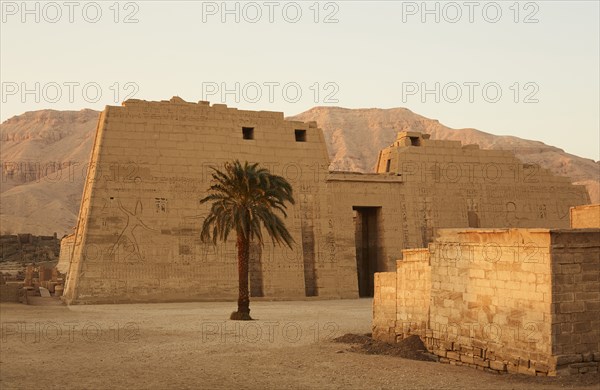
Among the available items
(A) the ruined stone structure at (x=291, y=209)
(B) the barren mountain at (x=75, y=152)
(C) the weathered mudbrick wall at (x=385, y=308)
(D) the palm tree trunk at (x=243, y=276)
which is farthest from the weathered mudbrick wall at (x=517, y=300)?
(B) the barren mountain at (x=75, y=152)

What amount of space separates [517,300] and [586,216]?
633cm

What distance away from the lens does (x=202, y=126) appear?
32375 millimetres

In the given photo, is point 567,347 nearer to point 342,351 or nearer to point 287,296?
point 342,351

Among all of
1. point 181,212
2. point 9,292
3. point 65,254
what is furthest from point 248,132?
point 65,254

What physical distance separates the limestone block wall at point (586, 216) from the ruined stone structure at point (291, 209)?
16.5 meters

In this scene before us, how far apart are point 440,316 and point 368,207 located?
21763mm

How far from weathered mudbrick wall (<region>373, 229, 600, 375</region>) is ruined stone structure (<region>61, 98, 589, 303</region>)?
59.3 ft

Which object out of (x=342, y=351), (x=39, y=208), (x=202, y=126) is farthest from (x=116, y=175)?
(x=39, y=208)

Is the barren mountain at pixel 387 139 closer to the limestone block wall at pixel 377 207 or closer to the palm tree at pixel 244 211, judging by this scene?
the limestone block wall at pixel 377 207

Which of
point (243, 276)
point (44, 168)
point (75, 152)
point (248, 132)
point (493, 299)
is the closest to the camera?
point (493, 299)

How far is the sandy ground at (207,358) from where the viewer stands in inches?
446

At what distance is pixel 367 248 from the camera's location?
36.6 meters

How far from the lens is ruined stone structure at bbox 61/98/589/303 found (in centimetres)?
2986

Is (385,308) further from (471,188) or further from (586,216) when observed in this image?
(471,188)
